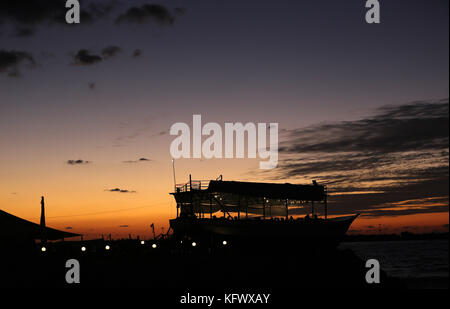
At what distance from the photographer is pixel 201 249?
41.0m

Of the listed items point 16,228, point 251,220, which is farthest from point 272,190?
point 16,228

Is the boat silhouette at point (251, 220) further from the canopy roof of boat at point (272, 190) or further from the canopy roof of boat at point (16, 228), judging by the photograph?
the canopy roof of boat at point (16, 228)

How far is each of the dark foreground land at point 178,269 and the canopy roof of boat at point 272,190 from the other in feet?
19.3

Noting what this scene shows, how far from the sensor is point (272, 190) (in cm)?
4575

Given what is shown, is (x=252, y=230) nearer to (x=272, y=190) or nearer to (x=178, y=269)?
(x=272, y=190)

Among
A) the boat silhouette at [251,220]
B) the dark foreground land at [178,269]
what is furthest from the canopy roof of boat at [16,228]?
the boat silhouette at [251,220]

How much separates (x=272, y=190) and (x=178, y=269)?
1390 cm

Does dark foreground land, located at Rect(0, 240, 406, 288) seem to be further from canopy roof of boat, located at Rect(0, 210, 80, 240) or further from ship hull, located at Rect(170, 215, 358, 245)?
canopy roof of boat, located at Rect(0, 210, 80, 240)

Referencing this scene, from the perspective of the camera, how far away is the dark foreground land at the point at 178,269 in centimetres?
3422

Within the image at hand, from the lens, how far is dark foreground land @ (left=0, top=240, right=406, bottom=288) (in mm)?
34219
